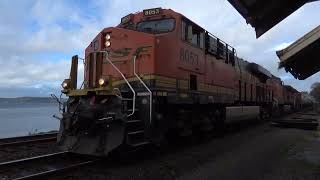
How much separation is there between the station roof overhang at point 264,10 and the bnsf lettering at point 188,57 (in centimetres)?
306

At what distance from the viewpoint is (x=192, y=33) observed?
41.5 feet

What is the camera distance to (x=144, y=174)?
8.45 m

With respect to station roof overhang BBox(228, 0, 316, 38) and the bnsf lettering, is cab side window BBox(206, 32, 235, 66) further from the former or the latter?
station roof overhang BBox(228, 0, 316, 38)

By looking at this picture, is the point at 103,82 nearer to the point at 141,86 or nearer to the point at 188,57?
the point at 141,86

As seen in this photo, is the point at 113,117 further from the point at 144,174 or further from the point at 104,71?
the point at 104,71

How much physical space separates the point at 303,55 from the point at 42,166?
10.2 metres

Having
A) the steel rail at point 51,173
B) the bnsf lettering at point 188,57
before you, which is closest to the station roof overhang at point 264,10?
the bnsf lettering at point 188,57

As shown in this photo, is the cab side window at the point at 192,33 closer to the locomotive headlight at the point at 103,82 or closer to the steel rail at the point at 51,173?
the locomotive headlight at the point at 103,82

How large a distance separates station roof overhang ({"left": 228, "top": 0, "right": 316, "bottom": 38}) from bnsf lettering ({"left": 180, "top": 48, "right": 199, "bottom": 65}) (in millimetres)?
3063

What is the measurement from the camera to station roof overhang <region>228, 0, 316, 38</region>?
25.0 feet

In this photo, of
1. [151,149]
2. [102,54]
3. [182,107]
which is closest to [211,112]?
[182,107]

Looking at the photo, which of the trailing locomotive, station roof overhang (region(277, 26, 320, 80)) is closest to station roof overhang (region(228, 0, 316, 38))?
the trailing locomotive

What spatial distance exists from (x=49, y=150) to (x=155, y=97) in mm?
3477

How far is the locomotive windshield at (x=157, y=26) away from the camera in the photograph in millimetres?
11414
